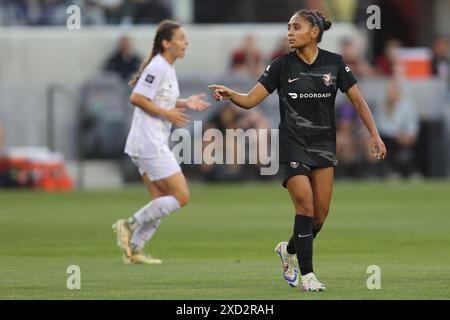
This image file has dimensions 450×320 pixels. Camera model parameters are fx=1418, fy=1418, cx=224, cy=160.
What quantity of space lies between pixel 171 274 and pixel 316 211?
1.96 m

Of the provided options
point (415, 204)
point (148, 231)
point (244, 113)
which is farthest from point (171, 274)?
point (244, 113)

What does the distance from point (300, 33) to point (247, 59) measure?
19214 mm

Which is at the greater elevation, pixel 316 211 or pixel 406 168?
pixel 316 211

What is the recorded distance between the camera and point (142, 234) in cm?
1538

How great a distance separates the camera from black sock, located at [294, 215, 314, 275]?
12.0m

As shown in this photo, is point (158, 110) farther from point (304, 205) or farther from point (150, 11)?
point (150, 11)

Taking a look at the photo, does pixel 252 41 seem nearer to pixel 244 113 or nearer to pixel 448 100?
pixel 244 113

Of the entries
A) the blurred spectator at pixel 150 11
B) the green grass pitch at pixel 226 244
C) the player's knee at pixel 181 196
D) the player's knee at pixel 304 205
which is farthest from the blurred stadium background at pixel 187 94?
the player's knee at pixel 304 205

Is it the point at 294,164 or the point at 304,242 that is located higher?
the point at 294,164

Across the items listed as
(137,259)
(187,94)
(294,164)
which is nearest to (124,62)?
(187,94)

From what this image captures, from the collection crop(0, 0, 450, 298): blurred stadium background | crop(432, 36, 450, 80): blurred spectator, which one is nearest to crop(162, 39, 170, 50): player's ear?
crop(0, 0, 450, 298): blurred stadium background

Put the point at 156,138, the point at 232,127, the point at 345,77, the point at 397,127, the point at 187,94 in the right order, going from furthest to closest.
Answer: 1. the point at 397,127
2. the point at 187,94
3. the point at 232,127
4. the point at 156,138
5. the point at 345,77

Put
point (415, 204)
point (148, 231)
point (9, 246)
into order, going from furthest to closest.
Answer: point (415, 204) → point (9, 246) → point (148, 231)

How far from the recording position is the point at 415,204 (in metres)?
24.3
